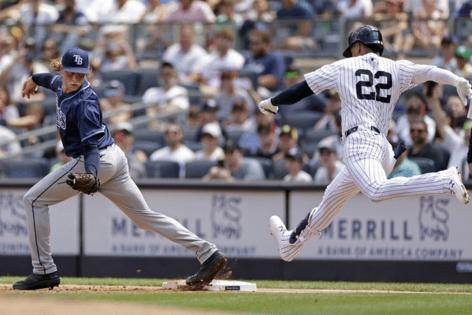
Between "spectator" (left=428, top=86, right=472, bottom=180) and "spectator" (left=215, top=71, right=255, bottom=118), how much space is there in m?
2.67

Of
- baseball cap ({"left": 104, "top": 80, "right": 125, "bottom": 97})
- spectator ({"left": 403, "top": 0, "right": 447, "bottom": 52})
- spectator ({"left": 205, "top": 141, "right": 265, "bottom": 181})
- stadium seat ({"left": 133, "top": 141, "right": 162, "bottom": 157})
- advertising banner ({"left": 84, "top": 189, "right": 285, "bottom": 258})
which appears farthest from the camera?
baseball cap ({"left": 104, "top": 80, "right": 125, "bottom": 97})

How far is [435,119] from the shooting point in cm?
1446

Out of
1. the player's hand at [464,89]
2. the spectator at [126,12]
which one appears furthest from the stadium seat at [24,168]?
the player's hand at [464,89]

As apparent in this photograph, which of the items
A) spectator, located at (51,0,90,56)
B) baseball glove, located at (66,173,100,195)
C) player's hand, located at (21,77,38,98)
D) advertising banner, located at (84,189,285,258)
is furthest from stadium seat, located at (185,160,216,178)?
baseball glove, located at (66,173,100,195)

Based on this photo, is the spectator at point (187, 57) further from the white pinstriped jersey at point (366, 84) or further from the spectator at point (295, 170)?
the white pinstriped jersey at point (366, 84)

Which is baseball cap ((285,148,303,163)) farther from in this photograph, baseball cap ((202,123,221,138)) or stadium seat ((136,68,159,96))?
stadium seat ((136,68,159,96))

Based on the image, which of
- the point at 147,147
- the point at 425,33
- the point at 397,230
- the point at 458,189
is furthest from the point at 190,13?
the point at 458,189

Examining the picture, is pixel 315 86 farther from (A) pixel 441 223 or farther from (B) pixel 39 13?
(B) pixel 39 13

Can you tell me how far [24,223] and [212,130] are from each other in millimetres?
2708

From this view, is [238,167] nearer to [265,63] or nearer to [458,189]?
[265,63]

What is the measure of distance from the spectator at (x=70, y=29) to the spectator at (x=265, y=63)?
2.81 meters

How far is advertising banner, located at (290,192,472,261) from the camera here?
13391 millimetres

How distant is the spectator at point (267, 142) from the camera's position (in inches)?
591

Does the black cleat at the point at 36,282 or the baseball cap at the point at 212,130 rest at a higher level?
the baseball cap at the point at 212,130
